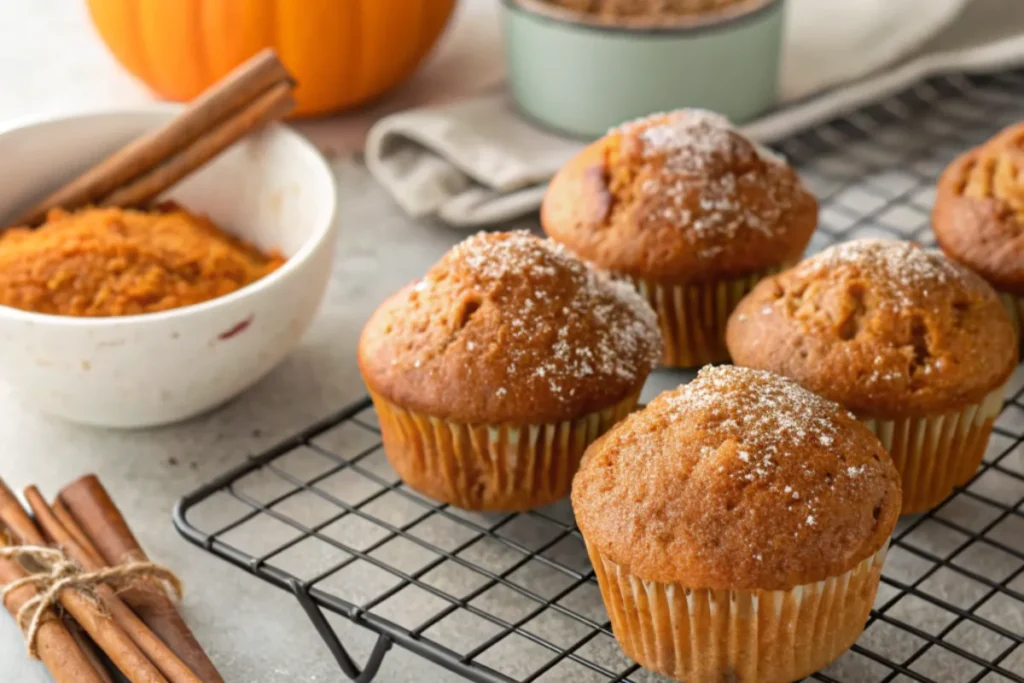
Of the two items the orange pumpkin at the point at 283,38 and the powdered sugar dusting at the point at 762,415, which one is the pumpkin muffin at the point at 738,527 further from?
the orange pumpkin at the point at 283,38

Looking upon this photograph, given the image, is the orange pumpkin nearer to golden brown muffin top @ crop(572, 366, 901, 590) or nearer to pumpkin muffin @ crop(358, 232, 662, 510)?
pumpkin muffin @ crop(358, 232, 662, 510)

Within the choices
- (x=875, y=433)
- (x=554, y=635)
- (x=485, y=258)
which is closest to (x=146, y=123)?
(x=485, y=258)

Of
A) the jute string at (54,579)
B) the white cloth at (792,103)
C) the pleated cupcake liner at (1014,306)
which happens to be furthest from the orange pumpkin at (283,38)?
the pleated cupcake liner at (1014,306)

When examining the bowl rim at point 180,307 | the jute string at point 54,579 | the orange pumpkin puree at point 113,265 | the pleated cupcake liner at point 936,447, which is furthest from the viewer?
the orange pumpkin puree at point 113,265

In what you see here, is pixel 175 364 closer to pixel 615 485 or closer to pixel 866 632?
pixel 615 485

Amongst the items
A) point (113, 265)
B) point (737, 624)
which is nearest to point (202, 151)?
point (113, 265)

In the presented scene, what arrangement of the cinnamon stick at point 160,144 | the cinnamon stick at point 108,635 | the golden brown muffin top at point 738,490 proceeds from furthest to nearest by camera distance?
the cinnamon stick at point 160,144
the cinnamon stick at point 108,635
the golden brown muffin top at point 738,490
